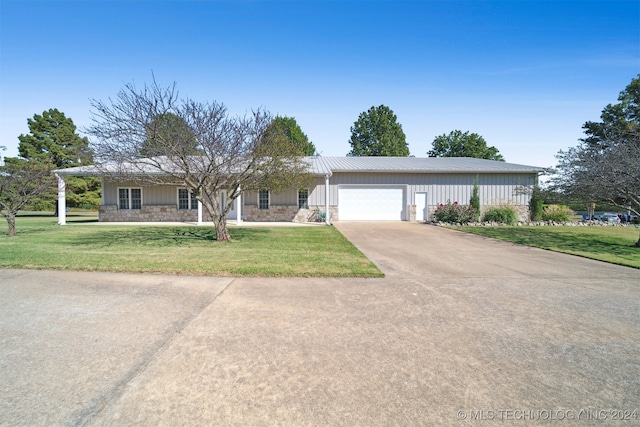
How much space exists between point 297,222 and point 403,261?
40.7 feet

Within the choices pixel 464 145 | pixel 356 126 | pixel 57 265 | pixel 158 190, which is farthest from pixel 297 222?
pixel 464 145

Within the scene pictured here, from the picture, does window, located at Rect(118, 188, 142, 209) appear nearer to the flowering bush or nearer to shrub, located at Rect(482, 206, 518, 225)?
the flowering bush

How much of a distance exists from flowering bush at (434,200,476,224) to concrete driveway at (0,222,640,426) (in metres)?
13.7

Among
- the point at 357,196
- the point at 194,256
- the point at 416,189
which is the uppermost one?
the point at 416,189

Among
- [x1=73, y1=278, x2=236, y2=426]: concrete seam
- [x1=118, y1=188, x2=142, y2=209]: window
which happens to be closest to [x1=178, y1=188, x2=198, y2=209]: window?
[x1=118, y1=188, x2=142, y2=209]: window

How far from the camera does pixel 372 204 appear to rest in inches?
834

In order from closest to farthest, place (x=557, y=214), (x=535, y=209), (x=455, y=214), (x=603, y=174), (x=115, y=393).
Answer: (x=115, y=393), (x=603, y=174), (x=455, y=214), (x=557, y=214), (x=535, y=209)

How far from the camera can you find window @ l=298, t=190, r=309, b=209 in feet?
67.9

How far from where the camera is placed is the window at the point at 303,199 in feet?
67.9

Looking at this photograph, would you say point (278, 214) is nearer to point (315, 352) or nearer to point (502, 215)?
point (502, 215)

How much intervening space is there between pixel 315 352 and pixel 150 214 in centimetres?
2050

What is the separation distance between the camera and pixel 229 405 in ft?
7.86

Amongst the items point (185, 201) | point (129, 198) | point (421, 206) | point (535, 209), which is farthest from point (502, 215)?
point (129, 198)

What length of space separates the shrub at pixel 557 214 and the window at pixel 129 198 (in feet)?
88.9
